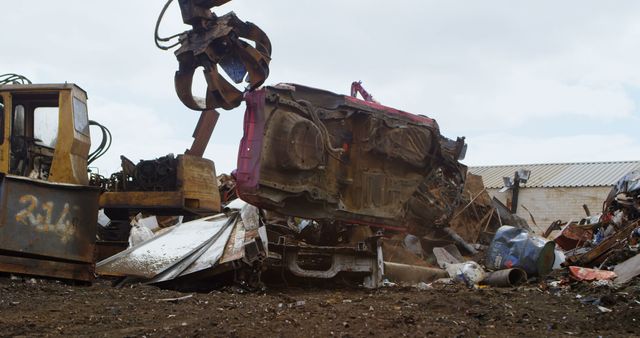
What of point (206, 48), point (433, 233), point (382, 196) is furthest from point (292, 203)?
point (433, 233)

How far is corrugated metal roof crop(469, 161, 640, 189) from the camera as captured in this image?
22.8 metres

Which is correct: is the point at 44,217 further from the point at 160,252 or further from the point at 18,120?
the point at 160,252

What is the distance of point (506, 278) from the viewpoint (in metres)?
7.04

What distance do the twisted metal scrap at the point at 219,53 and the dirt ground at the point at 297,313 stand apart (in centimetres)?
185

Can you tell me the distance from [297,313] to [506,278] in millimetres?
3340

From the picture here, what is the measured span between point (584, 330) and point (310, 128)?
3212 millimetres

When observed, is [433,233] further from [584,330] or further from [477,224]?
[584,330]

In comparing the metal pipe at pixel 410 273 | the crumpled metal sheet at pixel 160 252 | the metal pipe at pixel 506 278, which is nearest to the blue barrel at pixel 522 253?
the metal pipe at pixel 506 278

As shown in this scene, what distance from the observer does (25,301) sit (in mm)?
4516

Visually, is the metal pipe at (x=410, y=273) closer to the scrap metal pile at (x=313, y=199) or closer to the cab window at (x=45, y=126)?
the scrap metal pile at (x=313, y=199)

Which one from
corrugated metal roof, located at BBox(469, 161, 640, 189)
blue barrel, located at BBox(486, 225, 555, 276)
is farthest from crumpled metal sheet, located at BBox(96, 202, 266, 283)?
corrugated metal roof, located at BBox(469, 161, 640, 189)

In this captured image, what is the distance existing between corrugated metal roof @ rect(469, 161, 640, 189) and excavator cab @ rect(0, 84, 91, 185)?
19.2 m

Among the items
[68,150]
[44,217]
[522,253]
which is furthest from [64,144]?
[522,253]

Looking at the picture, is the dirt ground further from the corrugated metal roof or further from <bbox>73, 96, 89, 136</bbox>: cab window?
the corrugated metal roof
